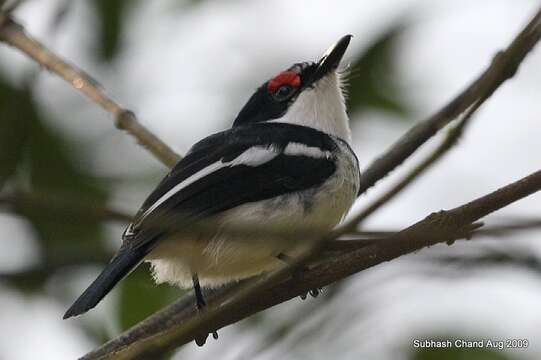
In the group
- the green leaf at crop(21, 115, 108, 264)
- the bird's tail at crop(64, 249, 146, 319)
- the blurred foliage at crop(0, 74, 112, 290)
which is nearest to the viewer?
the blurred foliage at crop(0, 74, 112, 290)

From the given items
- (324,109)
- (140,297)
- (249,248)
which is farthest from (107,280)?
(324,109)

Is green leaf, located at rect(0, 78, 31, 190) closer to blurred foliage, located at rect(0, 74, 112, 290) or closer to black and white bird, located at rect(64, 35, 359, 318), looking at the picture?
blurred foliage, located at rect(0, 74, 112, 290)

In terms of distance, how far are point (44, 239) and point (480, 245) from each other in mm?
1478

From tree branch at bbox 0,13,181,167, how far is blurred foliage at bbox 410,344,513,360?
55.4 inches

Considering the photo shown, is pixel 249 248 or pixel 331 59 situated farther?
pixel 331 59

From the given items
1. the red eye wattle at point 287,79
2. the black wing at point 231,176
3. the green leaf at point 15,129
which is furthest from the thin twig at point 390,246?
the red eye wattle at point 287,79

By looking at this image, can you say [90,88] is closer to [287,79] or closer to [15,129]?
[287,79]

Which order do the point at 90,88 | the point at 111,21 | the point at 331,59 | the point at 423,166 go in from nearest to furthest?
1. the point at 423,166
2. the point at 90,88
3. the point at 111,21
4. the point at 331,59

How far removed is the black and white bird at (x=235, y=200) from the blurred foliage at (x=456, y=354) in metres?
0.56

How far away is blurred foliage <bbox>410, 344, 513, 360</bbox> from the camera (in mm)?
2951

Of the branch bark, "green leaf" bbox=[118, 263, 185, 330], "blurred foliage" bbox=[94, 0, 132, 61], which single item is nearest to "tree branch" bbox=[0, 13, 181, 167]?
the branch bark

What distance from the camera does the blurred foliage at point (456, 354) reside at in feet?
9.68

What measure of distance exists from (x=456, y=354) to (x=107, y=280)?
3.84ft

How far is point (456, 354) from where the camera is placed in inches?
118
